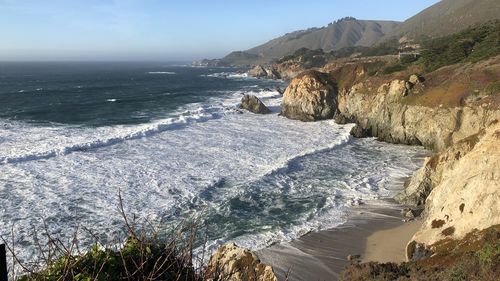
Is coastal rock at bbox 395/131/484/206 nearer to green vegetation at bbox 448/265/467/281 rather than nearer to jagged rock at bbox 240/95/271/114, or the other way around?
green vegetation at bbox 448/265/467/281

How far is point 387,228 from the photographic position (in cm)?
2117

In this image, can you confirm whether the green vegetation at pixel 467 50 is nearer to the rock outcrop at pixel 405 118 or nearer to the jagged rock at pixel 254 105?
the rock outcrop at pixel 405 118

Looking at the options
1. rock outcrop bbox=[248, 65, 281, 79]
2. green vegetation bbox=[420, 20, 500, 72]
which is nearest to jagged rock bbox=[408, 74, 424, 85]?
green vegetation bbox=[420, 20, 500, 72]

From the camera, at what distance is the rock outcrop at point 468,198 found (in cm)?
1639

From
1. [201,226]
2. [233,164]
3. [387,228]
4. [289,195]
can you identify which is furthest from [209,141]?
[387,228]

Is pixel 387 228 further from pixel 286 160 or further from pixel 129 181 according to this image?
pixel 129 181

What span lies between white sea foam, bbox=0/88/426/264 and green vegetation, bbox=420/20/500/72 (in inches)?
540

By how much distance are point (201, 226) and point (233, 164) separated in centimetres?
1162

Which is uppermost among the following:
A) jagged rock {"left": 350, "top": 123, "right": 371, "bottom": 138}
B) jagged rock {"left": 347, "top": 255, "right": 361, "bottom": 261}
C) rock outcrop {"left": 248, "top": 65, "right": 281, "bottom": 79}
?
rock outcrop {"left": 248, "top": 65, "right": 281, "bottom": 79}

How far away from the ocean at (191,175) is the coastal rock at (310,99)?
2.60 m

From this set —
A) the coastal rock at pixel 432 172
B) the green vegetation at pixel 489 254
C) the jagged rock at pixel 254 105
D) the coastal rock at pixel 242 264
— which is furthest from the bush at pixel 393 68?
the coastal rock at pixel 242 264

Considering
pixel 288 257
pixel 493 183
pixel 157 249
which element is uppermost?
pixel 157 249

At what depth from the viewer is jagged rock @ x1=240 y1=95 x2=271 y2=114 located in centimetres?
5984

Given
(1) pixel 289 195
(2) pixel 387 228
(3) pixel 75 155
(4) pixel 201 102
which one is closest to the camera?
(2) pixel 387 228
